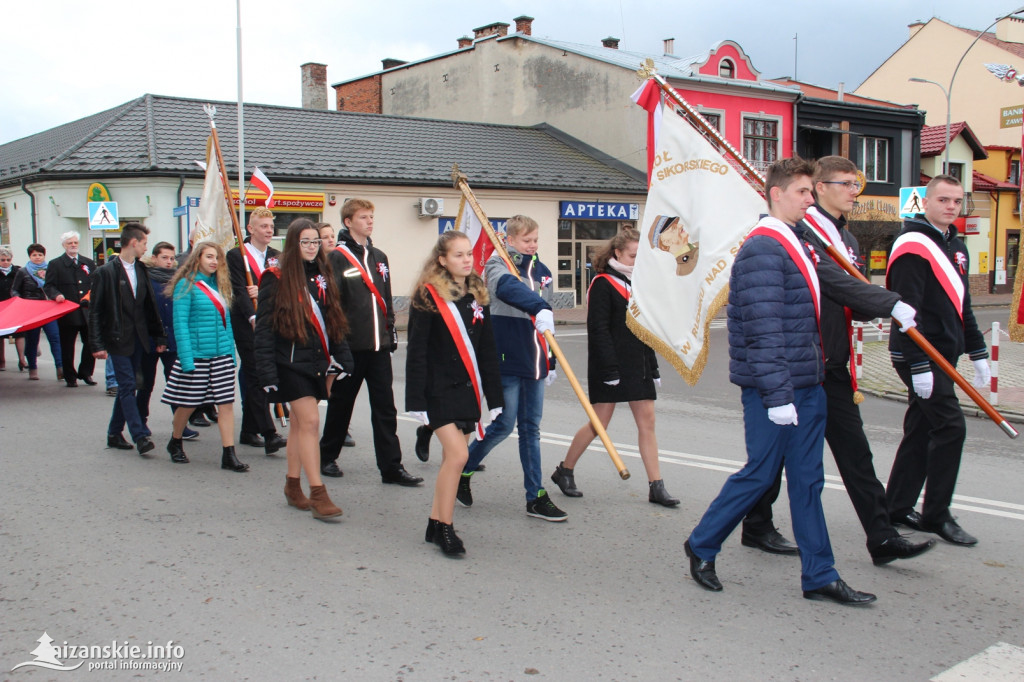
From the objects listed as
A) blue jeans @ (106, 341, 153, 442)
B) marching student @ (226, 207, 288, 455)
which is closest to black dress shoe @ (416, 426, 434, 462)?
marching student @ (226, 207, 288, 455)

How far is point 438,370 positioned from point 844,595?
228 cm

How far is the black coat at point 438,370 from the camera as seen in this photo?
4898 millimetres

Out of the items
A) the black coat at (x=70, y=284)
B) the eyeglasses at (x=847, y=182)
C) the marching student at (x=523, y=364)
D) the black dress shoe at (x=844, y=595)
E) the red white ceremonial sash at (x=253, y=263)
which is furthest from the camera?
the black coat at (x=70, y=284)

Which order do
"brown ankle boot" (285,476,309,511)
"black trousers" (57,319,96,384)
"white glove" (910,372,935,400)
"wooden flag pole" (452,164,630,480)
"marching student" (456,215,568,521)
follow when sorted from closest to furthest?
"wooden flag pole" (452,164,630,480) → "white glove" (910,372,935,400) → "marching student" (456,215,568,521) → "brown ankle boot" (285,476,309,511) → "black trousers" (57,319,96,384)

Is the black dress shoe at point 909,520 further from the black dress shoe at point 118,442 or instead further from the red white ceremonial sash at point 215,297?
the black dress shoe at point 118,442

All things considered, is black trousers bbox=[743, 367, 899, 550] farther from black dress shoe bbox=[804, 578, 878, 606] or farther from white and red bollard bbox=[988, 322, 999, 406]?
white and red bollard bbox=[988, 322, 999, 406]

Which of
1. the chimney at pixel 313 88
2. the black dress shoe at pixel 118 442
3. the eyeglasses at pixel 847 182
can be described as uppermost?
the chimney at pixel 313 88

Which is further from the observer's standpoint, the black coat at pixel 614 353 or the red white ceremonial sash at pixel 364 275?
the red white ceremonial sash at pixel 364 275

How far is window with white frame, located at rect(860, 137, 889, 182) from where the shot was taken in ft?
120

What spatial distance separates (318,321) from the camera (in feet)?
18.9

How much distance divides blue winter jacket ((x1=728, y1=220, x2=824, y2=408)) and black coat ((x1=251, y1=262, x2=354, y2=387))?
2.59 meters

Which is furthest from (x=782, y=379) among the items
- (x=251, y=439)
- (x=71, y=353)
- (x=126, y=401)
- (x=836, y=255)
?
(x=71, y=353)

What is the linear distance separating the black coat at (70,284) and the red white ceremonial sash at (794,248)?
9734 millimetres

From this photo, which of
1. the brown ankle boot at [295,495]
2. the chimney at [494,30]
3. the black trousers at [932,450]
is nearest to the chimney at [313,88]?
the chimney at [494,30]
